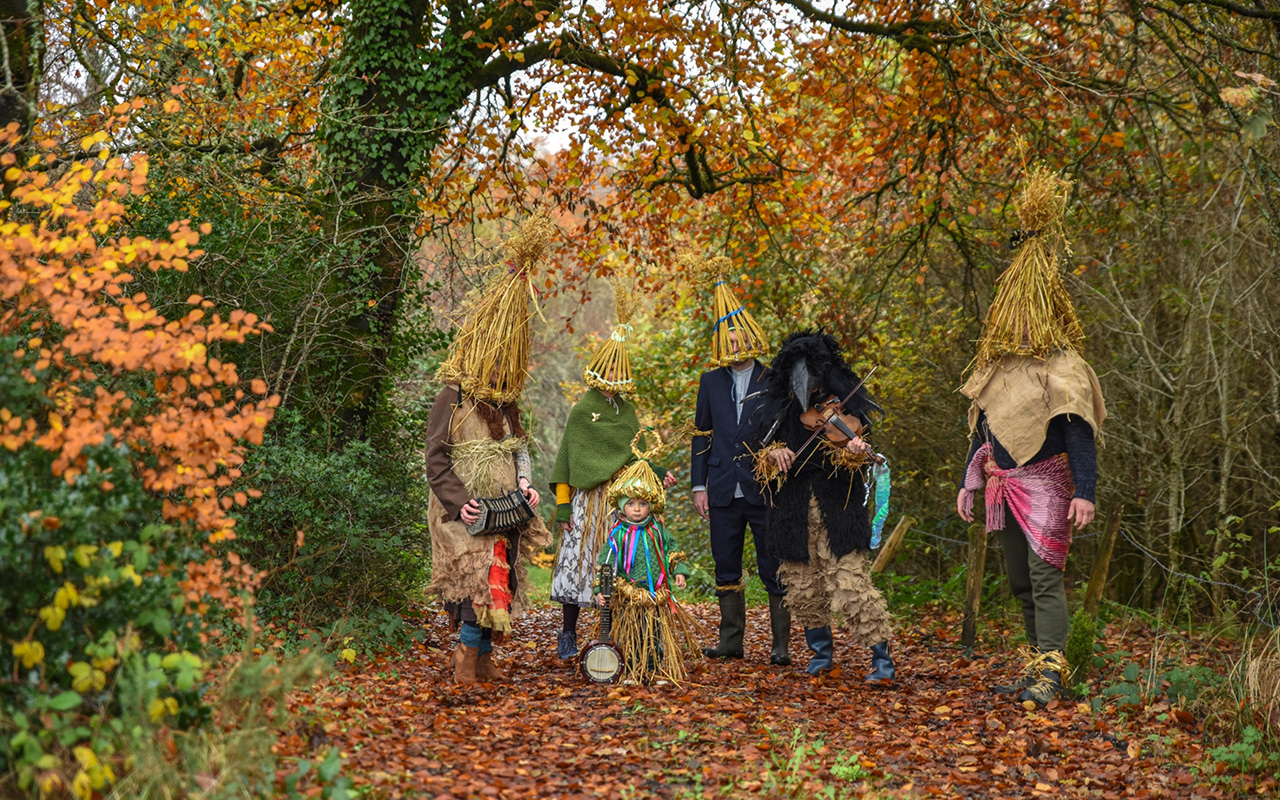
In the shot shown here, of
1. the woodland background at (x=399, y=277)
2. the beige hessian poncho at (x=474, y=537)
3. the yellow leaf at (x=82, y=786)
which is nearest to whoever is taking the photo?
the yellow leaf at (x=82, y=786)

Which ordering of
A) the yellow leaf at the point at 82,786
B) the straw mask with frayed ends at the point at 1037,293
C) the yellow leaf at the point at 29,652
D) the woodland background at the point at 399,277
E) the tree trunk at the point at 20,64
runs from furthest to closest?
the straw mask with frayed ends at the point at 1037,293 < the tree trunk at the point at 20,64 < the woodland background at the point at 399,277 < the yellow leaf at the point at 29,652 < the yellow leaf at the point at 82,786

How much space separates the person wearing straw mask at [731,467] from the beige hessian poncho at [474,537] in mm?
1226

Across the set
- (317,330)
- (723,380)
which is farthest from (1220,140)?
(317,330)

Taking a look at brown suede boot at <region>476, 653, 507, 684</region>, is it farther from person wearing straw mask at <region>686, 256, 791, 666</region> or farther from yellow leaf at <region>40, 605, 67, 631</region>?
yellow leaf at <region>40, 605, 67, 631</region>

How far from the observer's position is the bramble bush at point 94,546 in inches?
106

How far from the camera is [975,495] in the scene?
221 inches

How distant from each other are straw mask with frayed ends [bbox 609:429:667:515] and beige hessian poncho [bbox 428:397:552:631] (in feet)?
1.58

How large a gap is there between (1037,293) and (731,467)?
203 centimetres

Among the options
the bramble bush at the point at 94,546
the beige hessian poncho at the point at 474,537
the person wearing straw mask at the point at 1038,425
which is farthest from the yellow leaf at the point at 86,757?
the person wearing straw mask at the point at 1038,425

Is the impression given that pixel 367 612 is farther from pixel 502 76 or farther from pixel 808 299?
pixel 808 299

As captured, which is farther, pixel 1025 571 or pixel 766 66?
pixel 766 66

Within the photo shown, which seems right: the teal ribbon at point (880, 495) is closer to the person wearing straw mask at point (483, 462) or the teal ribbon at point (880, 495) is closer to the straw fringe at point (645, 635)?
the straw fringe at point (645, 635)

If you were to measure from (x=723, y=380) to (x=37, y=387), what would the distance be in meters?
3.96

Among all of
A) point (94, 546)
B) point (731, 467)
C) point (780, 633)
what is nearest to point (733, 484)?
point (731, 467)
